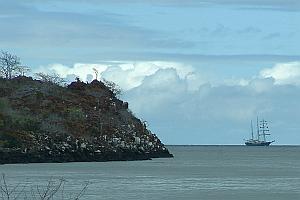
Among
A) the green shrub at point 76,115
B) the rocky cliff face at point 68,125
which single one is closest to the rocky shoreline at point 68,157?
the rocky cliff face at point 68,125

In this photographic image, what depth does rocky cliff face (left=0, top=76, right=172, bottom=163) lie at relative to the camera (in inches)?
4203

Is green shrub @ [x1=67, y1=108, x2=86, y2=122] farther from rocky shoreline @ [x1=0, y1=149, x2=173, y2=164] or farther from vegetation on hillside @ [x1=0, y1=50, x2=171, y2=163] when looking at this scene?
rocky shoreline @ [x1=0, y1=149, x2=173, y2=164]

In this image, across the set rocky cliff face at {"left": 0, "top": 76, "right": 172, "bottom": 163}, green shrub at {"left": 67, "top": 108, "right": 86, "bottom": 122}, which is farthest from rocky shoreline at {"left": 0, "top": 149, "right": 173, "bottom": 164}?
green shrub at {"left": 67, "top": 108, "right": 86, "bottom": 122}

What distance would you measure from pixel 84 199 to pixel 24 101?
71156 mm

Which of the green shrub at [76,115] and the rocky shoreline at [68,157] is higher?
the green shrub at [76,115]

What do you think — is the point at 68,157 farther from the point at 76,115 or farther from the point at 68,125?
the point at 76,115

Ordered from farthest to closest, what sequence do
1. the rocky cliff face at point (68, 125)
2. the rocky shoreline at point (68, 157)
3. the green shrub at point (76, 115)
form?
the green shrub at point (76, 115) → the rocky cliff face at point (68, 125) → the rocky shoreline at point (68, 157)

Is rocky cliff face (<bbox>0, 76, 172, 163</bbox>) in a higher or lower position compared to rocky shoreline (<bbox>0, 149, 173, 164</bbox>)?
higher

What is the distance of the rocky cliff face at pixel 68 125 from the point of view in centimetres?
10675

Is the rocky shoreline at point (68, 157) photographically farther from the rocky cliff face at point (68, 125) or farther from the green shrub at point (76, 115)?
the green shrub at point (76, 115)

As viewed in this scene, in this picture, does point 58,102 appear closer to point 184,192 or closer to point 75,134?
point 75,134

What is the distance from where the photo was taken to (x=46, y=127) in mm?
111562

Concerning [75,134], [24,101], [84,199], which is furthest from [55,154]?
[84,199]

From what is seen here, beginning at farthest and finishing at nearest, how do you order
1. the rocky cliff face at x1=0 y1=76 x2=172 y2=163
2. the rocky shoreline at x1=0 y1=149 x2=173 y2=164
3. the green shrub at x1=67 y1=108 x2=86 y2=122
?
the green shrub at x1=67 y1=108 x2=86 y2=122 → the rocky cliff face at x1=0 y1=76 x2=172 y2=163 → the rocky shoreline at x1=0 y1=149 x2=173 y2=164
